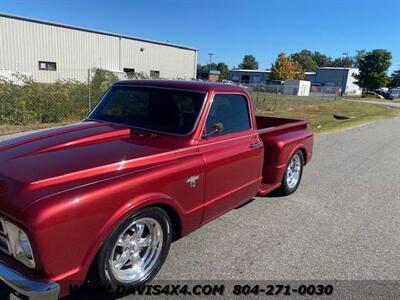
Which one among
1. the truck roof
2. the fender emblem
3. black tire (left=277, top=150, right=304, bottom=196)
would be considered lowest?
black tire (left=277, top=150, right=304, bottom=196)

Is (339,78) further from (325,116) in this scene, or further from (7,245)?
(7,245)

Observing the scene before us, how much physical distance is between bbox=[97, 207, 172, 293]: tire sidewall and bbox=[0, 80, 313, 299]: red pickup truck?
0.01 metres

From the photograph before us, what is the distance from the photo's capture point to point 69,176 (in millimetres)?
2713

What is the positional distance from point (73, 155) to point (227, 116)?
181cm

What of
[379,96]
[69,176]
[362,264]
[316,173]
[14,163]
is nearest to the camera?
[69,176]

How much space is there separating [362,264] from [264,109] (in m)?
17.9

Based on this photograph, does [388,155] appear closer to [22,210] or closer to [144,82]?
[144,82]

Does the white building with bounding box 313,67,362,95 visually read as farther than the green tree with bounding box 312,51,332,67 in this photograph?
No

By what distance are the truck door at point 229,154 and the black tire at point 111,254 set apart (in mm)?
609

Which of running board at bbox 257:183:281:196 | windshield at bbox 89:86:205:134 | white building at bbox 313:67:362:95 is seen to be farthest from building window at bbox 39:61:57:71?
white building at bbox 313:67:362:95

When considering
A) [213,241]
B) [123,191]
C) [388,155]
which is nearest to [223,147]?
[213,241]

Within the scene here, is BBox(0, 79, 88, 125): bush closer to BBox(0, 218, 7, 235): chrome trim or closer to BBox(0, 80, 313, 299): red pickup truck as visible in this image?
BBox(0, 80, 313, 299): red pickup truck

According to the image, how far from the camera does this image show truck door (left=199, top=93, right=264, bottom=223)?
3746mm

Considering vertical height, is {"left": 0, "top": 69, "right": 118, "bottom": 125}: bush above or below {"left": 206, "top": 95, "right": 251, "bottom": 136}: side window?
below
